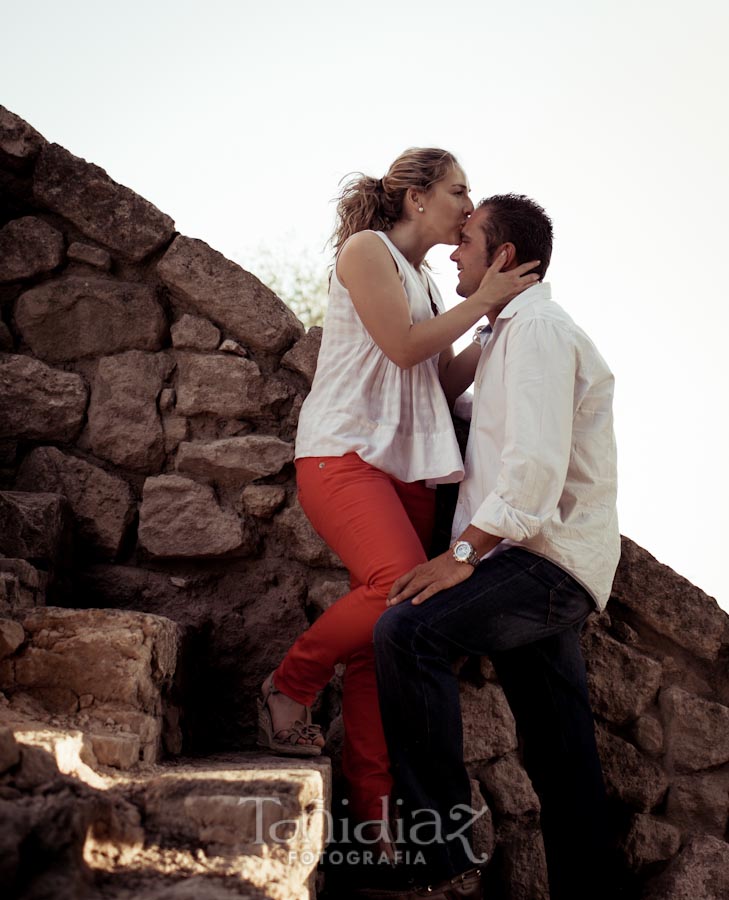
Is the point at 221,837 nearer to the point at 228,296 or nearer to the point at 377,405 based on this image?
the point at 377,405

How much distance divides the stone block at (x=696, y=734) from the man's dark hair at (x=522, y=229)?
1384 mm

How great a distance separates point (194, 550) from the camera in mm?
3145

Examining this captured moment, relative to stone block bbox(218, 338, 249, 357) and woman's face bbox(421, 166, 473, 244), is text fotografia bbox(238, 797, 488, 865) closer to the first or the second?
stone block bbox(218, 338, 249, 357)

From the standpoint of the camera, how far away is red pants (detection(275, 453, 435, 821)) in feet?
8.50

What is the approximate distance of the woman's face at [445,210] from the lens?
9.89ft

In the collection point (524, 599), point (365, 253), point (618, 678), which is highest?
point (365, 253)

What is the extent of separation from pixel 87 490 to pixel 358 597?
3.61 feet

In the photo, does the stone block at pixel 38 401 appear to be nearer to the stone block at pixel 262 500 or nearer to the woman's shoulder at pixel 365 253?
the stone block at pixel 262 500

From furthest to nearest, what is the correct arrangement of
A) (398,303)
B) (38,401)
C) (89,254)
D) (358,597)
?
(89,254) < (38,401) < (398,303) < (358,597)

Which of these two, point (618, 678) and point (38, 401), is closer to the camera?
point (618, 678)

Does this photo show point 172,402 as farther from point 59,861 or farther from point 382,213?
point 59,861

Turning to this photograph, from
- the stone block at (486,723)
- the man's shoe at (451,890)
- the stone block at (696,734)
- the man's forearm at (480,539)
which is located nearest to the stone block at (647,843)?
the stone block at (696,734)

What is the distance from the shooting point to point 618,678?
3.02 m

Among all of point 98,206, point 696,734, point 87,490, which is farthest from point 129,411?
point 696,734
